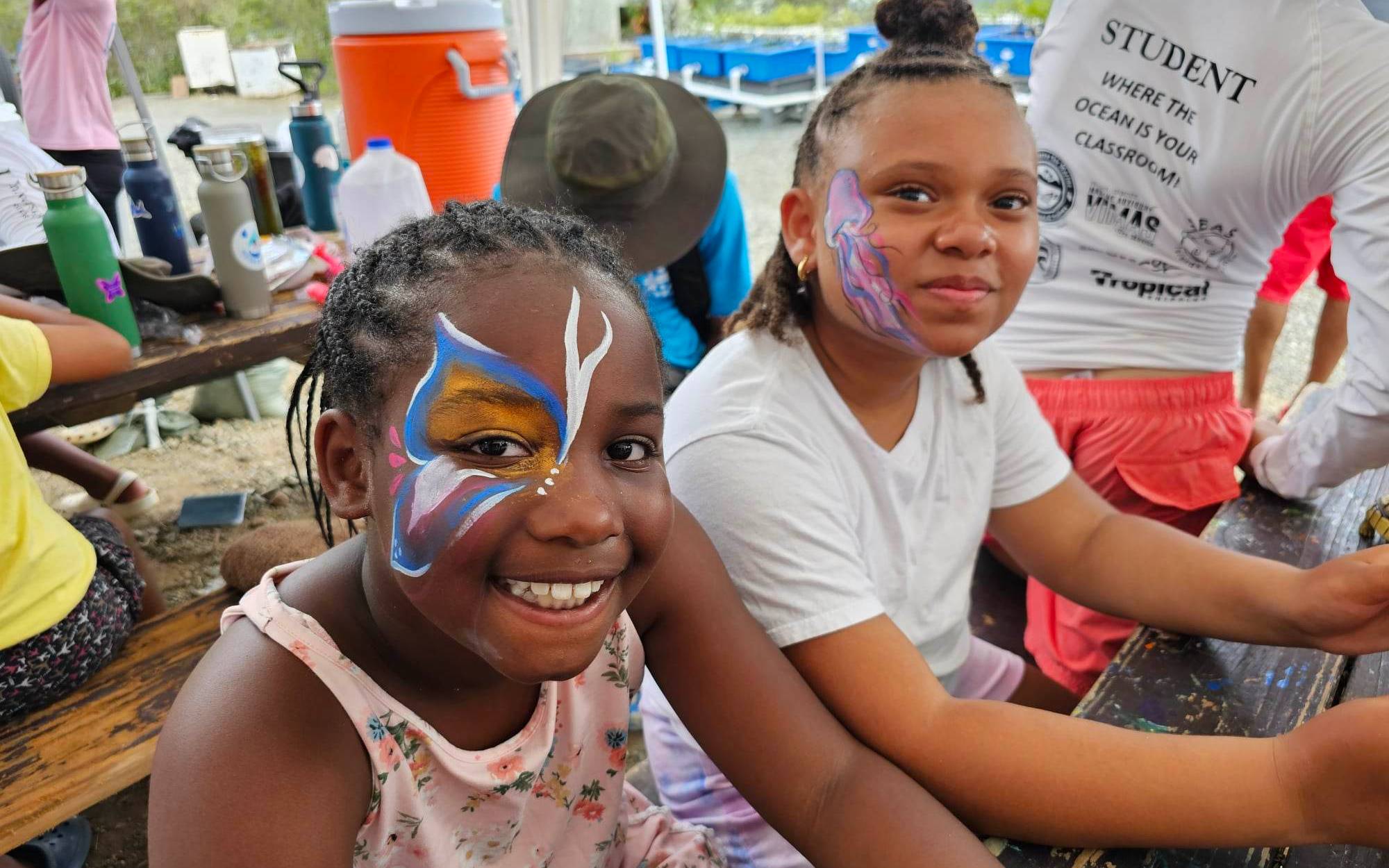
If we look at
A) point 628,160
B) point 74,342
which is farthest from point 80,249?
point 628,160

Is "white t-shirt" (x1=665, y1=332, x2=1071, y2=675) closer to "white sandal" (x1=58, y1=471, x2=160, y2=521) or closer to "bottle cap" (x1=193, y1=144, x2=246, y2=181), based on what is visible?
Answer: "bottle cap" (x1=193, y1=144, x2=246, y2=181)

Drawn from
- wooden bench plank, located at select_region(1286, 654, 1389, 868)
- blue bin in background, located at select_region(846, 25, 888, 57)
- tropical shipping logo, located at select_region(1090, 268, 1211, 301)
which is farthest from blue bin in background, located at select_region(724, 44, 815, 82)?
wooden bench plank, located at select_region(1286, 654, 1389, 868)

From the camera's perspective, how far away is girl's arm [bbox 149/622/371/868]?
76cm

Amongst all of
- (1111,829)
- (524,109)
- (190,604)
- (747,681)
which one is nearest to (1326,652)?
(1111,829)

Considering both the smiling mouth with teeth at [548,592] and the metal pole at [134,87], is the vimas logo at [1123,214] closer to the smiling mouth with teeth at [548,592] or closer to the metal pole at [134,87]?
the smiling mouth with teeth at [548,592]

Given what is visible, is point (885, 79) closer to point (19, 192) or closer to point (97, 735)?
point (97, 735)

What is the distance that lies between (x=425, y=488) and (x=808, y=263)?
0.73 m

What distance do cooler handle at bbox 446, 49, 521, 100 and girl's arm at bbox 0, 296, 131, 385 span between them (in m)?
1.54

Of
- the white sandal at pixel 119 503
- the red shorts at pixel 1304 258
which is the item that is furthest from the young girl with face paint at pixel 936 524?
the white sandal at pixel 119 503

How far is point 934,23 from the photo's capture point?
1400 millimetres

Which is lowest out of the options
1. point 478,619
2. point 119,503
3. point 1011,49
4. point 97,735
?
point 119,503

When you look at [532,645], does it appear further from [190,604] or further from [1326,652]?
[190,604]

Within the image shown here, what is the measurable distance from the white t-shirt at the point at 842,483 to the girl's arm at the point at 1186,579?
0.21 ft

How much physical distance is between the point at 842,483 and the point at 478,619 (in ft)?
1.86
